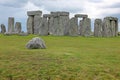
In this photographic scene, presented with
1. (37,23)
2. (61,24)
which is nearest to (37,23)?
(37,23)

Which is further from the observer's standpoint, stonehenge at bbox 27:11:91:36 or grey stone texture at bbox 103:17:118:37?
grey stone texture at bbox 103:17:118:37

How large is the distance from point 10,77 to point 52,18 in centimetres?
3501

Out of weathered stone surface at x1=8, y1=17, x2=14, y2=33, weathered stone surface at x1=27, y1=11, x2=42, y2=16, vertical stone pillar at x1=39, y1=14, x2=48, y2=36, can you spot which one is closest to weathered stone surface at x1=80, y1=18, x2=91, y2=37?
vertical stone pillar at x1=39, y1=14, x2=48, y2=36

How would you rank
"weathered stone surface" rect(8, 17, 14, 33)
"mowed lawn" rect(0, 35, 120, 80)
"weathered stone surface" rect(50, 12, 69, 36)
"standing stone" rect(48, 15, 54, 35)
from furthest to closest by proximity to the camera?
"weathered stone surface" rect(8, 17, 14, 33) → "standing stone" rect(48, 15, 54, 35) → "weathered stone surface" rect(50, 12, 69, 36) → "mowed lawn" rect(0, 35, 120, 80)

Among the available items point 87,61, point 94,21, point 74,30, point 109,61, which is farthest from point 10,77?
point 94,21

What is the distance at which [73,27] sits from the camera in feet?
164

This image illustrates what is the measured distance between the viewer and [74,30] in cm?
4991

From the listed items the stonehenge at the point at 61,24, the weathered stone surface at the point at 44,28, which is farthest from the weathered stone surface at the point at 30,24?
the weathered stone surface at the point at 44,28

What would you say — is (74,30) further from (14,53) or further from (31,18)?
(14,53)

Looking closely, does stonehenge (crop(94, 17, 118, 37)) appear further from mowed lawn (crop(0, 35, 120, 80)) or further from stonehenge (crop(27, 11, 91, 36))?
mowed lawn (crop(0, 35, 120, 80))

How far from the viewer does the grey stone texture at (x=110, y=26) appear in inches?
2088

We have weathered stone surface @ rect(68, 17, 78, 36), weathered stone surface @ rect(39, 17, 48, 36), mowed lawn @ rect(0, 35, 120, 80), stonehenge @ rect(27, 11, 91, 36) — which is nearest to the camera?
mowed lawn @ rect(0, 35, 120, 80)

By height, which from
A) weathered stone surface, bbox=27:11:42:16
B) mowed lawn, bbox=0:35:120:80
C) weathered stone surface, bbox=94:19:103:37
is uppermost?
weathered stone surface, bbox=27:11:42:16

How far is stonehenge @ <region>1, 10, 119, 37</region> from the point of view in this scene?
5059 centimetres
